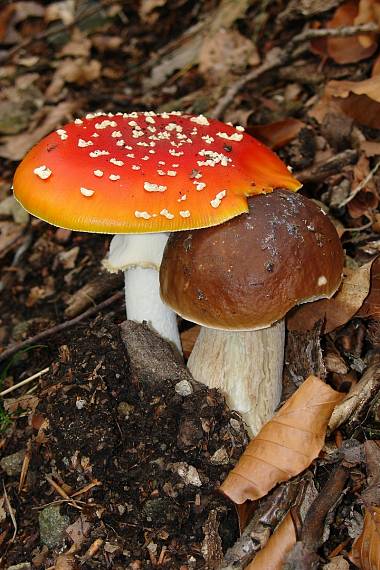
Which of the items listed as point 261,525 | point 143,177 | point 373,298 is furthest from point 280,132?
point 261,525

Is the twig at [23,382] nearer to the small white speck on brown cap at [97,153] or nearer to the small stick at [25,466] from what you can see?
the small stick at [25,466]

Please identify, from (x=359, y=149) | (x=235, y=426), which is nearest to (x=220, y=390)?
(x=235, y=426)

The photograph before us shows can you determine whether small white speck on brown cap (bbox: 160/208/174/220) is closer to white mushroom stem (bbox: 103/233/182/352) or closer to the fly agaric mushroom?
the fly agaric mushroom

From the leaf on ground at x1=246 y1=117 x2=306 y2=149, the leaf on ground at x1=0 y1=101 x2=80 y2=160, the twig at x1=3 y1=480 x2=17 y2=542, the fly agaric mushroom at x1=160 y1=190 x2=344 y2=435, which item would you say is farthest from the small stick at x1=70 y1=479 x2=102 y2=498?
the leaf on ground at x1=0 y1=101 x2=80 y2=160

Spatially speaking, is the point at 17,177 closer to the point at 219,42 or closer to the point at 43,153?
the point at 43,153

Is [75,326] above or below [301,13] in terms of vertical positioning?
below

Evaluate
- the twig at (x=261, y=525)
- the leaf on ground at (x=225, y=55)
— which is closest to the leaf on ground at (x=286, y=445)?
the twig at (x=261, y=525)
